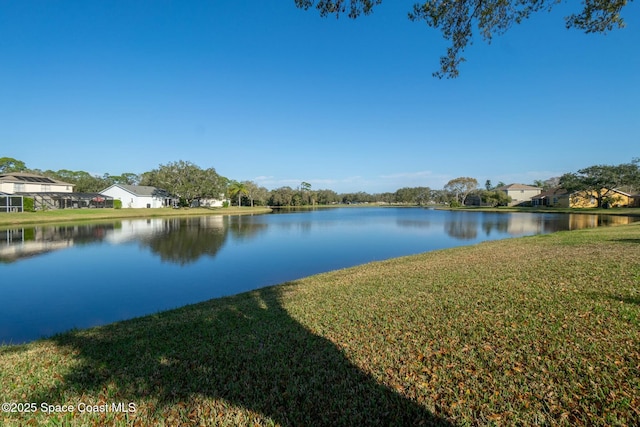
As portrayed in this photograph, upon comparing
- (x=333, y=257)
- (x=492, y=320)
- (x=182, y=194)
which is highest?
(x=182, y=194)

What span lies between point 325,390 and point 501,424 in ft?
4.85

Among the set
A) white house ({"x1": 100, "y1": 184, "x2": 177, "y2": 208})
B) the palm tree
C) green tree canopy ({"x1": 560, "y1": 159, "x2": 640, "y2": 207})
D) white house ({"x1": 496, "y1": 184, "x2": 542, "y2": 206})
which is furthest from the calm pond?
white house ({"x1": 496, "y1": 184, "x2": 542, "y2": 206})

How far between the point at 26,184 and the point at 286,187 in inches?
2349

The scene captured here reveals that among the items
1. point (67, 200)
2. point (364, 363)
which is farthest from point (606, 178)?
point (67, 200)

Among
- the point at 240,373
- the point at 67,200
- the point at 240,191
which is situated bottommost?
the point at 240,373

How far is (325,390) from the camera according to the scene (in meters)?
2.91

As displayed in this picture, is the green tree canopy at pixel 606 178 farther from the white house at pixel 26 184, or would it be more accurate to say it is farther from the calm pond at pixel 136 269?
the white house at pixel 26 184

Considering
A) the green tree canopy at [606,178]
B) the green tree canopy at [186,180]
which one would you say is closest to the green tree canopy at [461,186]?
the green tree canopy at [606,178]

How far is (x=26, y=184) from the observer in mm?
42375

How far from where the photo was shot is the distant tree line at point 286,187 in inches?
1794

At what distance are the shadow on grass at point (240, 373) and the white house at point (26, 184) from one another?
169ft

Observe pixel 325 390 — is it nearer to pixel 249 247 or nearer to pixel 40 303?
pixel 40 303

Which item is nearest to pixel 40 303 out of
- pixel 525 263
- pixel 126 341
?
pixel 126 341

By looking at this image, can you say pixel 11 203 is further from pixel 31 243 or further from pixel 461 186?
pixel 461 186
